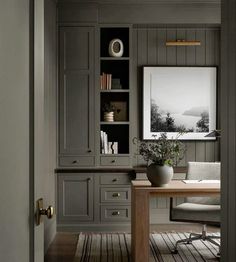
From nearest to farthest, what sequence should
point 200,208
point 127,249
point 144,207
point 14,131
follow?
point 14,131 → point 144,207 → point 200,208 → point 127,249

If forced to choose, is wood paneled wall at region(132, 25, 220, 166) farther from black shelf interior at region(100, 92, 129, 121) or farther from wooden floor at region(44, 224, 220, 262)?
wooden floor at region(44, 224, 220, 262)

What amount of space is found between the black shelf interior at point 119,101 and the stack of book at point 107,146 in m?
0.35

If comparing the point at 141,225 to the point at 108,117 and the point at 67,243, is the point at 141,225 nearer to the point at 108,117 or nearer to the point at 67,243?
the point at 67,243

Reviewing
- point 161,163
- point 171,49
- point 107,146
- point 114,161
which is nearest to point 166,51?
point 171,49

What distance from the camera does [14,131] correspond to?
137cm

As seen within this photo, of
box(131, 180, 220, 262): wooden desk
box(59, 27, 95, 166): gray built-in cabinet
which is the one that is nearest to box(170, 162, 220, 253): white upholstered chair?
box(131, 180, 220, 262): wooden desk

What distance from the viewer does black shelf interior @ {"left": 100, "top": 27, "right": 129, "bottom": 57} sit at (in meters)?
6.13

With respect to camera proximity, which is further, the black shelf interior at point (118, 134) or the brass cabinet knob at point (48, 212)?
the black shelf interior at point (118, 134)

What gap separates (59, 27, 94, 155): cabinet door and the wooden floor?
39.6 inches

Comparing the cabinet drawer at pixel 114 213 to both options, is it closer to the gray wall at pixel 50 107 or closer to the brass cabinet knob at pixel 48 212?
the gray wall at pixel 50 107

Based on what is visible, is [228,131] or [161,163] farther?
[161,163]

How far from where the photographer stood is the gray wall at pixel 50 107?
16.1 ft

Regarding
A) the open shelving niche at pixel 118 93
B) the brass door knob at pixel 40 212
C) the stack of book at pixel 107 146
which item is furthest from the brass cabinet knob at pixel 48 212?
the open shelving niche at pixel 118 93

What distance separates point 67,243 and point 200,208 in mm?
1544
